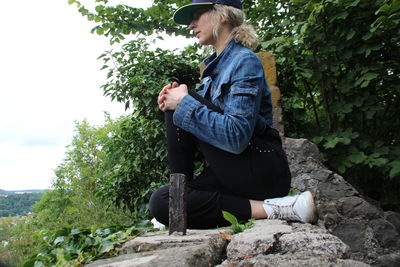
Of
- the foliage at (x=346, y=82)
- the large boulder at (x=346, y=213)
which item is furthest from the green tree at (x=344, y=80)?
the large boulder at (x=346, y=213)

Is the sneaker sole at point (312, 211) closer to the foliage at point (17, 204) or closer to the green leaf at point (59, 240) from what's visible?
the green leaf at point (59, 240)

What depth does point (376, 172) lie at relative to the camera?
4312mm

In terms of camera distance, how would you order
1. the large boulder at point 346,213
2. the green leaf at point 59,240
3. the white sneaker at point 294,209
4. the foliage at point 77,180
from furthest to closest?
the foliage at point 77,180 < the large boulder at point 346,213 < the green leaf at point 59,240 < the white sneaker at point 294,209

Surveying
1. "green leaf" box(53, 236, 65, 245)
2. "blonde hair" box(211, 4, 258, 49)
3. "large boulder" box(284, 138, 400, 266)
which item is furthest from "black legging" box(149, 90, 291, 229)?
"large boulder" box(284, 138, 400, 266)

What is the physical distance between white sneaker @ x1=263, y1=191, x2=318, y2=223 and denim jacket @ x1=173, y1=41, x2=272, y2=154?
1.18ft

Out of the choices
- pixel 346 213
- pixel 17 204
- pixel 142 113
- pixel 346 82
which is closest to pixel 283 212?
pixel 346 213

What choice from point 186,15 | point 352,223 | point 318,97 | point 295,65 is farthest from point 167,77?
point 352,223

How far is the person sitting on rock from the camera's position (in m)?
2.02

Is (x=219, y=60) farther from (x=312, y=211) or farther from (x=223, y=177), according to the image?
(x=312, y=211)

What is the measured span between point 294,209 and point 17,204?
39.2ft

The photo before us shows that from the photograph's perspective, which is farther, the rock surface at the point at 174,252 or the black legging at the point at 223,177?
the black legging at the point at 223,177

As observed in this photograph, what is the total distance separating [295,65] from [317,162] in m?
1.02

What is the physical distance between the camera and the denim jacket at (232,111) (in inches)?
78.2

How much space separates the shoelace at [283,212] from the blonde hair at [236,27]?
0.89 metres
